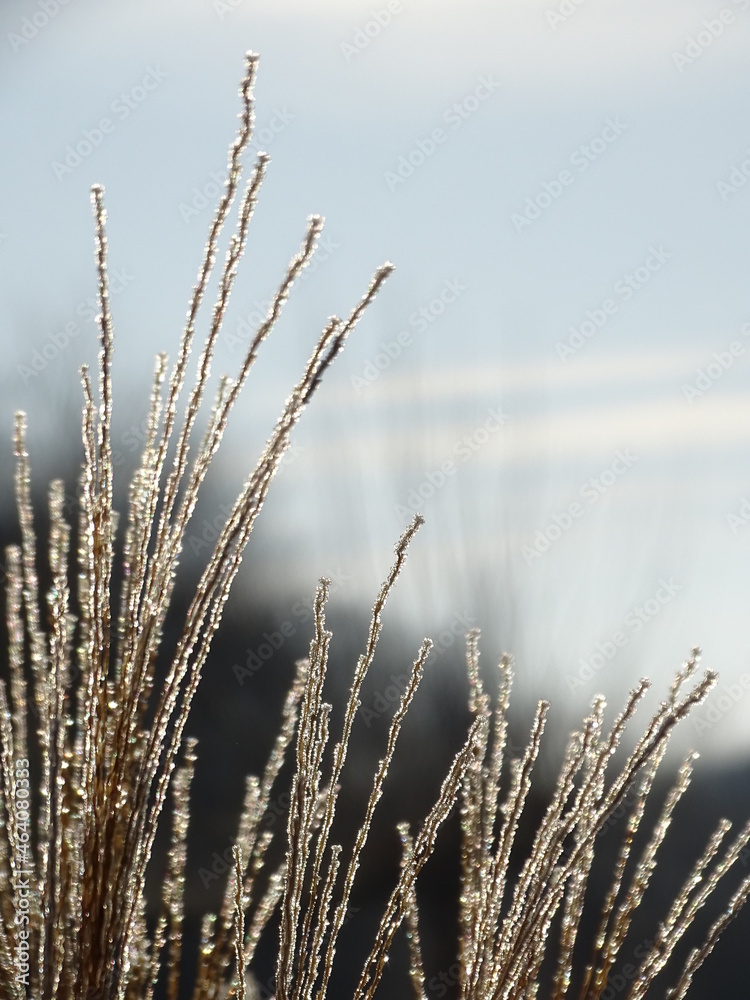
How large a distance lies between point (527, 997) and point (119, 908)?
591mm

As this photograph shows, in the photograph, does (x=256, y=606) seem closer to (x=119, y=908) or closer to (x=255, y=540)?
(x=255, y=540)

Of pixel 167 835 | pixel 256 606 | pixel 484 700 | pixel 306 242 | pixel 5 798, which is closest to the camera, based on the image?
pixel 306 242

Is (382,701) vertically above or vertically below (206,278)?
above

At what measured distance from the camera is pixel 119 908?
0.94 meters

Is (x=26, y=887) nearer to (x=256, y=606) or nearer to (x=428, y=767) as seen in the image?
(x=428, y=767)

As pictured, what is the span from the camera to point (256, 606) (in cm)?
571

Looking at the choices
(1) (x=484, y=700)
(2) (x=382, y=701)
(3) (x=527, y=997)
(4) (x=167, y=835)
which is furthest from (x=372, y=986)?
(2) (x=382, y=701)

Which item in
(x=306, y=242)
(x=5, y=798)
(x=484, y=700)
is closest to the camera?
(x=306, y=242)

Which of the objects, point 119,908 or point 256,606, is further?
point 256,606

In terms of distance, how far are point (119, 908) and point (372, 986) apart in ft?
1.10

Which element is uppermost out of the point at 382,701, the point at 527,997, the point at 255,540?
the point at 255,540

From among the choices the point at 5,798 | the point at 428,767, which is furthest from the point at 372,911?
the point at 5,798

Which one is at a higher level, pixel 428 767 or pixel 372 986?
pixel 428 767

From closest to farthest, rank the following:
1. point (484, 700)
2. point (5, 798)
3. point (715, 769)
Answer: point (5, 798), point (484, 700), point (715, 769)
